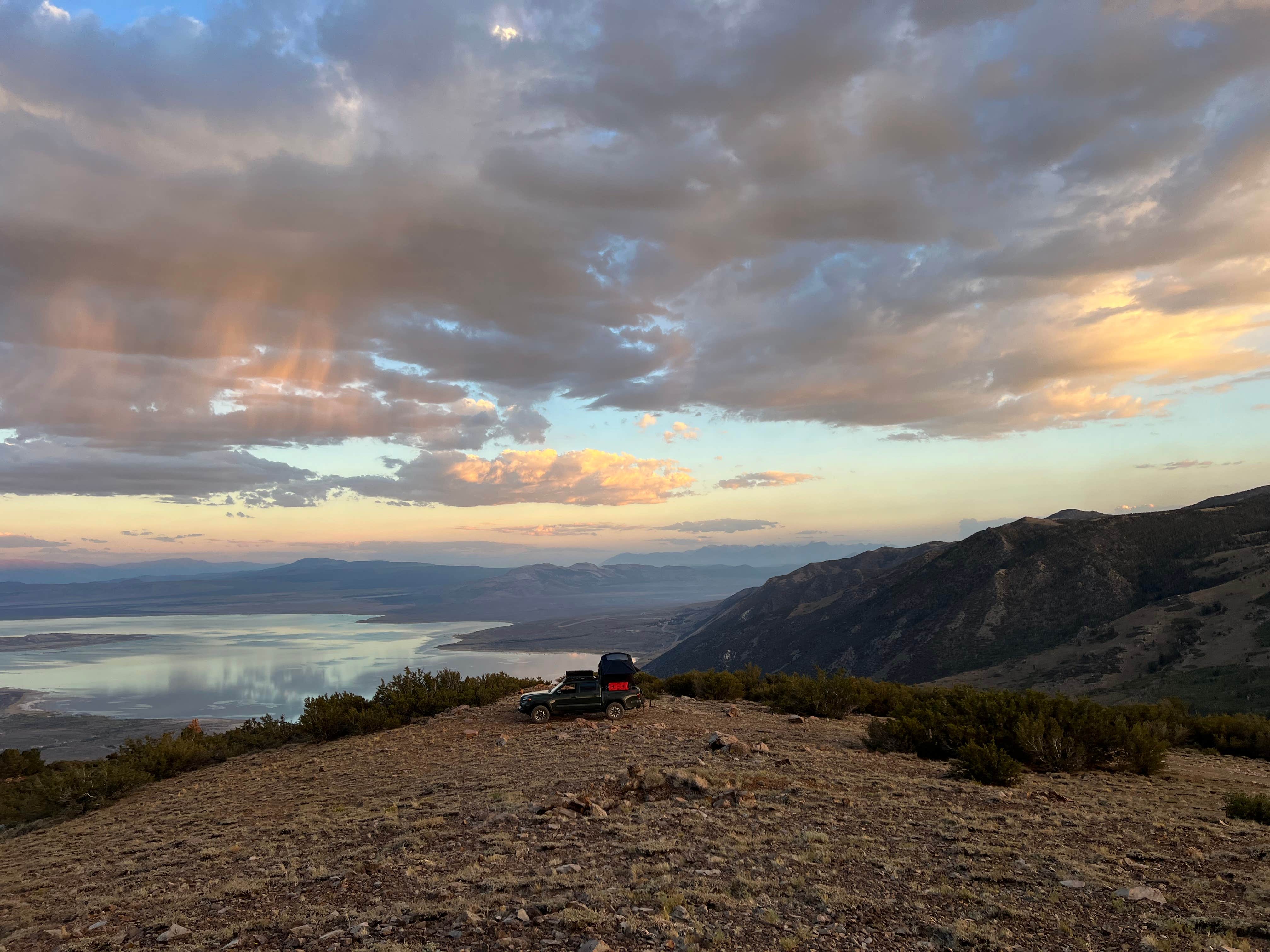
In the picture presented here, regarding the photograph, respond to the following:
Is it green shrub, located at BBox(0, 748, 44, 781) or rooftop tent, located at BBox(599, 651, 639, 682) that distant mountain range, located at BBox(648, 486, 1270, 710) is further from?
green shrub, located at BBox(0, 748, 44, 781)

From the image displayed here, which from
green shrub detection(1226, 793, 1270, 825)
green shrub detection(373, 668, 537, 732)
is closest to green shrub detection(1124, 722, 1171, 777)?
green shrub detection(1226, 793, 1270, 825)

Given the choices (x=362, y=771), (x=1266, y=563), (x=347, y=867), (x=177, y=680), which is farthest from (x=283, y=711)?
(x=1266, y=563)

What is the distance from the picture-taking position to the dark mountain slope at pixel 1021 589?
234 feet

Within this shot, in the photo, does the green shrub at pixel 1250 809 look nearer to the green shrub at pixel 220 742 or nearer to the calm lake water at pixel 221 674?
the green shrub at pixel 220 742

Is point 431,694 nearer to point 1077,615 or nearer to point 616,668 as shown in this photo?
point 616,668

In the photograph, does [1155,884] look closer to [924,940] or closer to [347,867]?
[924,940]

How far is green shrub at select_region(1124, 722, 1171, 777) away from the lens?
12758 millimetres

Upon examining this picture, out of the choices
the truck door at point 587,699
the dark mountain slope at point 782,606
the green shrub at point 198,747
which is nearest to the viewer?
the green shrub at point 198,747

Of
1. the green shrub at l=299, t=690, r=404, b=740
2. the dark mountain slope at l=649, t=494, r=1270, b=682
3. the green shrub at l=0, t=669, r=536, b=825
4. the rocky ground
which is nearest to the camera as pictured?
the rocky ground

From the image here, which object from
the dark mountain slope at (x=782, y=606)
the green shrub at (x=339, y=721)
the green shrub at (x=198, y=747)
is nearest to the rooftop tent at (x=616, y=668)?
the green shrub at (x=339, y=721)

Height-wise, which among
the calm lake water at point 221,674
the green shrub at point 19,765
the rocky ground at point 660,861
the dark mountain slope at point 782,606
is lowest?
the calm lake water at point 221,674

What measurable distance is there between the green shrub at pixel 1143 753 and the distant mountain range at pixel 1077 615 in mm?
21617

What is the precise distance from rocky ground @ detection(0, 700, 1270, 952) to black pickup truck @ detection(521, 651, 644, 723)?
385 cm

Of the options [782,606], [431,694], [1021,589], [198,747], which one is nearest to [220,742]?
[198,747]
